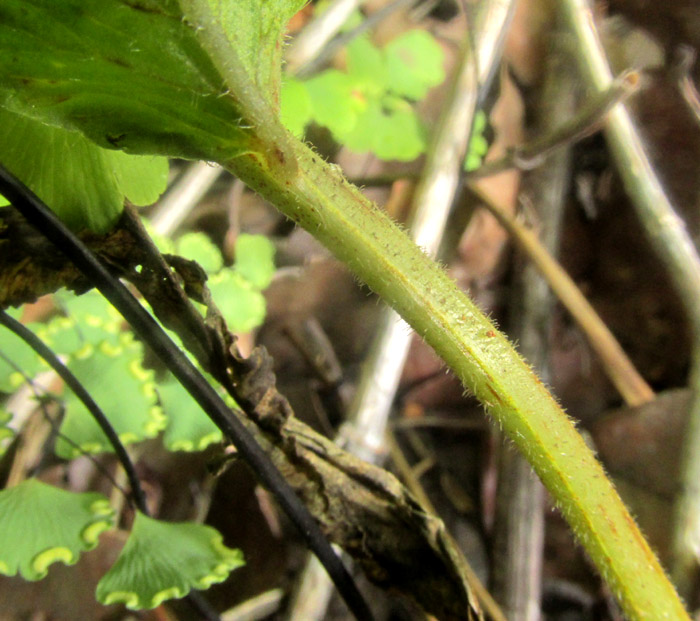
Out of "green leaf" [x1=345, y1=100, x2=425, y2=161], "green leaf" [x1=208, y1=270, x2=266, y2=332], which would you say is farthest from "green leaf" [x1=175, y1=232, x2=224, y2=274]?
"green leaf" [x1=345, y1=100, x2=425, y2=161]

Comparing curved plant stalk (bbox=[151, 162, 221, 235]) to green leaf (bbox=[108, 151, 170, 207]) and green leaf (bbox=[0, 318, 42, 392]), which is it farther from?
green leaf (bbox=[108, 151, 170, 207])

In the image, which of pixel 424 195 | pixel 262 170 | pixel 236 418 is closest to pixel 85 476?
pixel 236 418

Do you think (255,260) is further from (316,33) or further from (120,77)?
(120,77)

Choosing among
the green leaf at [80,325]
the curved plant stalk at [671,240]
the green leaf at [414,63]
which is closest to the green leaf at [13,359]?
the green leaf at [80,325]

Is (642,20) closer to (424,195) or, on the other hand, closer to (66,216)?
(424,195)

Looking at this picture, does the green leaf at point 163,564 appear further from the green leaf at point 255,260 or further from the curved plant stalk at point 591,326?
the curved plant stalk at point 591,326

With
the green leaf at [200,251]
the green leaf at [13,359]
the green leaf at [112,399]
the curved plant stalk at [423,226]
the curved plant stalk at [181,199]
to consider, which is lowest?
the curved plant stalk at [423,226]
